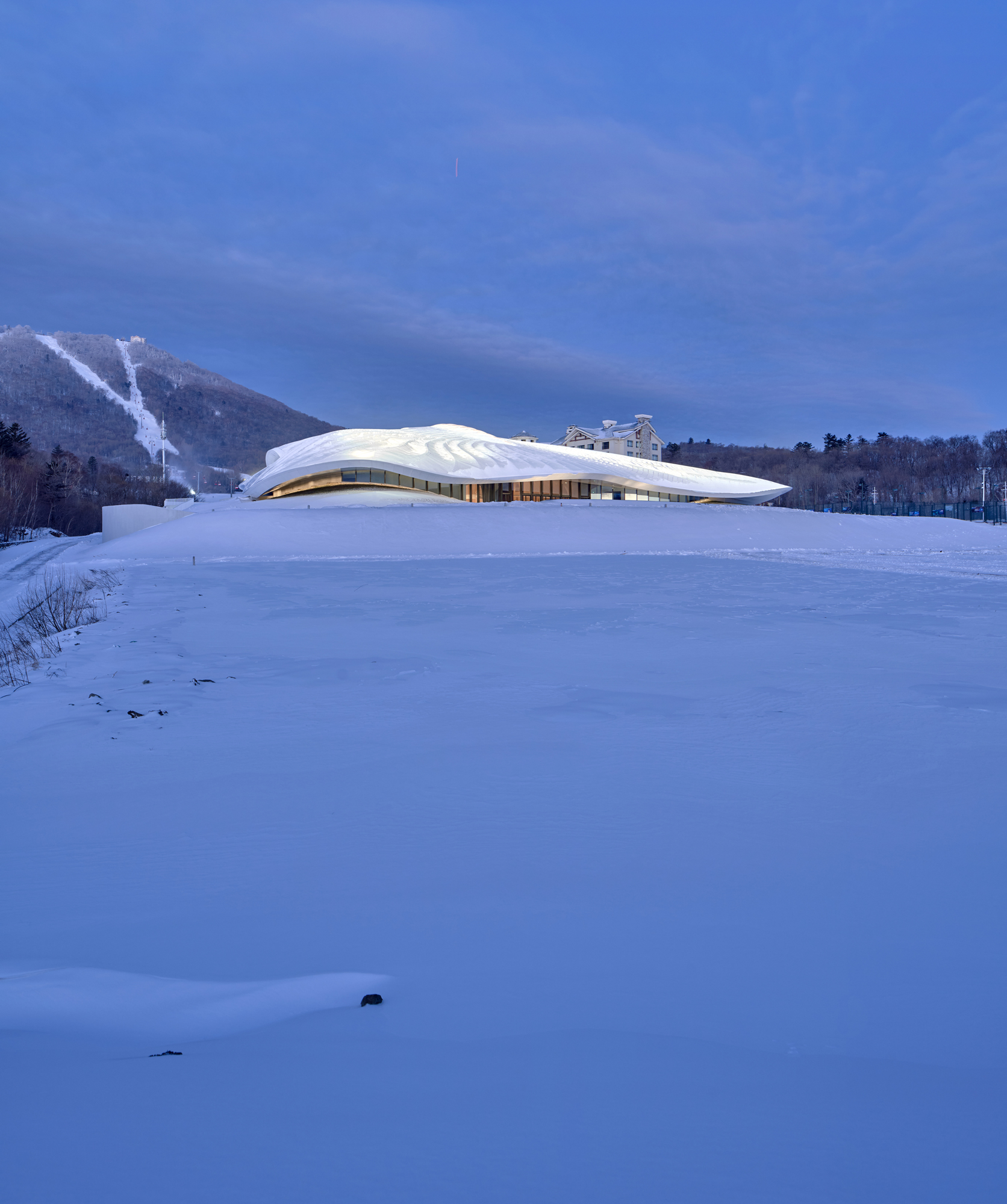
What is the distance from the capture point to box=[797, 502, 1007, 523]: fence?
5916 centimetres

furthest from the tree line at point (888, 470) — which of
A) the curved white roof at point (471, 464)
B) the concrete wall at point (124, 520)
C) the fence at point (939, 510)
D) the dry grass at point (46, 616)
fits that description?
the dry grass at point (46, 616)

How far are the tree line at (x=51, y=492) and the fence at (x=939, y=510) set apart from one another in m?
54.3

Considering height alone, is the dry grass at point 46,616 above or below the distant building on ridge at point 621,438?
below

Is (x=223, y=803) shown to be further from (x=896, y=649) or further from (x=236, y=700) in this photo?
(x=896, y=649)

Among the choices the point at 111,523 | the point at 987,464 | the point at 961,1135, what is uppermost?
the point at 987,464

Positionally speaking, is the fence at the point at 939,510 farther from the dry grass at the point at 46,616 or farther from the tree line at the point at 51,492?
the tree line at the point at 51,492

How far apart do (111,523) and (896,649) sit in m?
36.5

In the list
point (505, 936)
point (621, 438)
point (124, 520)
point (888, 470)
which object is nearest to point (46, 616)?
point (505, 936)

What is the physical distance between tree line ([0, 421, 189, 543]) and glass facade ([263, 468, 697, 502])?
16.2 metres

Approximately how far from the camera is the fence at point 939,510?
5916 cm

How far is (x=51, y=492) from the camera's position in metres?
56.9

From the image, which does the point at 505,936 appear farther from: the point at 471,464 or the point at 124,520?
the point at 471,464

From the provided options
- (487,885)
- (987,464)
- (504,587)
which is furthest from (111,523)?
(987,464)

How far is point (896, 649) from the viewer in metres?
7.27
